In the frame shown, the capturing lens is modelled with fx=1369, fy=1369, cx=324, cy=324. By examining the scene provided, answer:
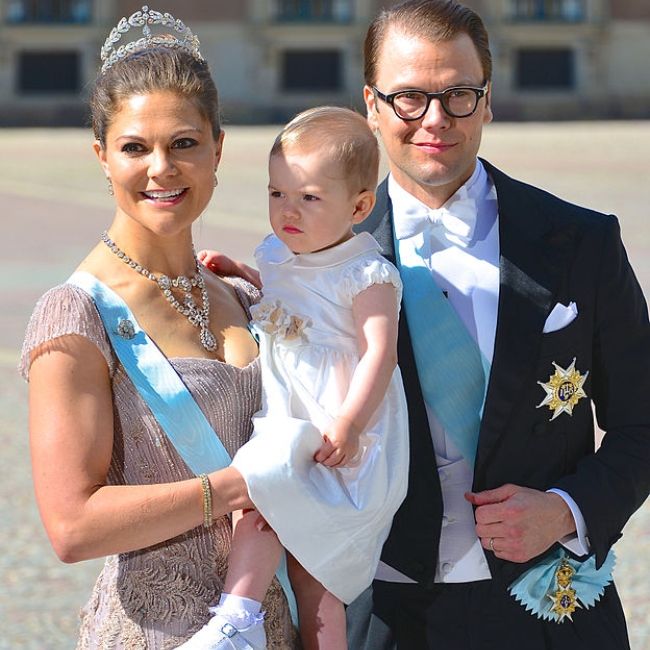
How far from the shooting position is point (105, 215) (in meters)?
16.7

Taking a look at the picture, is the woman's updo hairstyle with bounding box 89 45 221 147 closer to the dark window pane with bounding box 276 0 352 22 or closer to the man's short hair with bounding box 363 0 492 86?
the man's short hair with bounding box 363 0 492 86

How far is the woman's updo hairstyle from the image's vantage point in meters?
2.77

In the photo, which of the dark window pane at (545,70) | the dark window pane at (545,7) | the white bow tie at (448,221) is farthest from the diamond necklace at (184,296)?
the dark window pane at (545,7)

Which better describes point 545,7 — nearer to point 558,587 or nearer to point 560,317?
point 560,317

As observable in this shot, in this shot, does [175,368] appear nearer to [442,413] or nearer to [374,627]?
[442,413]

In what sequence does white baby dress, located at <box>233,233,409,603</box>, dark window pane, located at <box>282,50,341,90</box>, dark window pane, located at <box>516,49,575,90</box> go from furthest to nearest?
dark window pane, located at <box>282,50,341,90</box> → dark window pane, located at <box>516,49,575,90</box> → white baby dress, located at <box>233,233,409,603</box>

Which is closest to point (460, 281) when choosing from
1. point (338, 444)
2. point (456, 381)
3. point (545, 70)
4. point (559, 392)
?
point (456, 381)

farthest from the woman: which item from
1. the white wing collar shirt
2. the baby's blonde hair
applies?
the white wing collar shirt

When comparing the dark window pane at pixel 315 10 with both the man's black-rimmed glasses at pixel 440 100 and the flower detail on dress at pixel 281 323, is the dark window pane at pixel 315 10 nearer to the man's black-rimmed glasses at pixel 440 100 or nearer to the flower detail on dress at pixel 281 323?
the man's black-rimmed glasses at pixel 440 100

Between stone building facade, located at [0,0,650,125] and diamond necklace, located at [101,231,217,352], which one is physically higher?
diamond necklace, located at [101,231,217,352]

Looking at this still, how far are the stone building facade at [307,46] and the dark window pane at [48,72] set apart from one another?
0.03m

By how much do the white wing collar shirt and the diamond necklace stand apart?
58 cm

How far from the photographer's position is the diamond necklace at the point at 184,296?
2.84m

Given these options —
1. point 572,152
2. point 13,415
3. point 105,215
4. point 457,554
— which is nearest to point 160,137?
point 457,554
